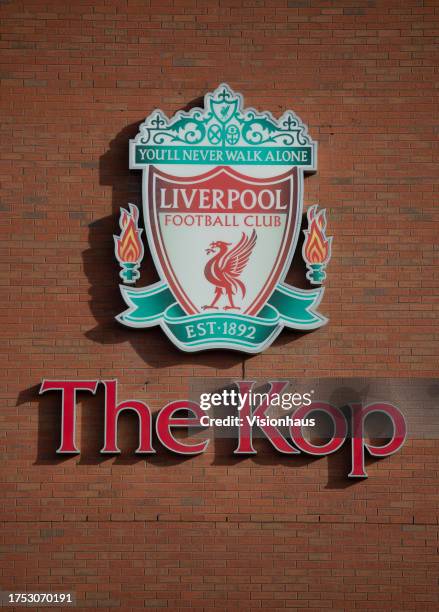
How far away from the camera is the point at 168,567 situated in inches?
451

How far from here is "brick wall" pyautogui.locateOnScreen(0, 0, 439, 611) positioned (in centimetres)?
1148

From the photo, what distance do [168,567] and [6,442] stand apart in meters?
2.28

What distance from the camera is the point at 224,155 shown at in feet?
39.6

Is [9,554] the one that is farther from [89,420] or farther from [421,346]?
[421,346]

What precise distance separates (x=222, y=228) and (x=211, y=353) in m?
1.45

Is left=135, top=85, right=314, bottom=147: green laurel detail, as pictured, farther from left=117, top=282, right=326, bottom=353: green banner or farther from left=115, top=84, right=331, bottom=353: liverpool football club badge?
left=117, top=282, right=326, bottom=353: green banner

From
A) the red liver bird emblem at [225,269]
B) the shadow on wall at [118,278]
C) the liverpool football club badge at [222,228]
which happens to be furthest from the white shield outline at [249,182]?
the red liver bird emblem at [225,269]

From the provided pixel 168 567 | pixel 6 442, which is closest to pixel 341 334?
pixel 168 567

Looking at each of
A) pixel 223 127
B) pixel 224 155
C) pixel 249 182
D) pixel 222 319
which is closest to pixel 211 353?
pixel 222 319

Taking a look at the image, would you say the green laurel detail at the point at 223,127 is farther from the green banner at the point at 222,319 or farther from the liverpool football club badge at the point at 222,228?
the green banner at the point at 222,319

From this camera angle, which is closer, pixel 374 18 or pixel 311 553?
Answer: pixel 311 553

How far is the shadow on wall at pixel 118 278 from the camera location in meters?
11.8

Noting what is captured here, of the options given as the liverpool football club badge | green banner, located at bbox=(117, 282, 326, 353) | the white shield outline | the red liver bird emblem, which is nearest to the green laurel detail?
the liverpool football club badge

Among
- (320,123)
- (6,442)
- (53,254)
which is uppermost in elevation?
(320,123)
